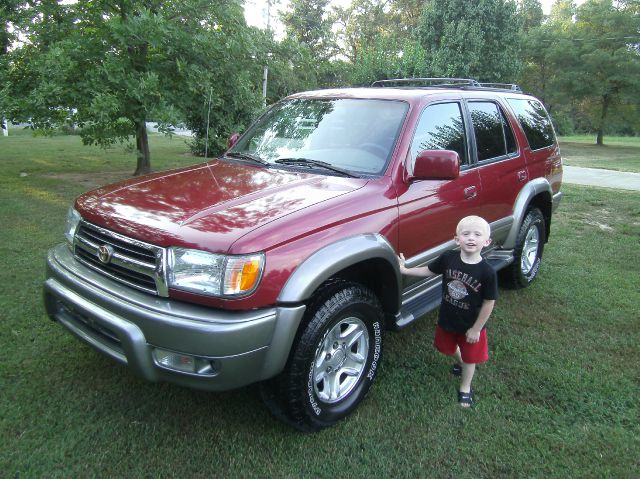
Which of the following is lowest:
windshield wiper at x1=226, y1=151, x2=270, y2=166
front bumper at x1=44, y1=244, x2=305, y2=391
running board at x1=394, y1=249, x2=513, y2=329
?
running board at x1=394, y1=249, x2=513, y2=329

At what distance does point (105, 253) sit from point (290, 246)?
0.99 meters

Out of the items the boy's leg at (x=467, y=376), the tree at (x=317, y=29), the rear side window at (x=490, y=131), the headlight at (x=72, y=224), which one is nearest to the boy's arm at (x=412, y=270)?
the boy's leg at (x=467, y=376)

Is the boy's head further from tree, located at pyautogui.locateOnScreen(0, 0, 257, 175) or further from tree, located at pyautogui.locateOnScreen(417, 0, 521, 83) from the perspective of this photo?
tree, located at pyautogui.locateOnScreen(417, 0, 521, 83)

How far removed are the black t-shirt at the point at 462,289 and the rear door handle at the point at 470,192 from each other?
796mm

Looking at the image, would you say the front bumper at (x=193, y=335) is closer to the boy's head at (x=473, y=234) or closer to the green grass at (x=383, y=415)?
the green grass at (x=383, y=415)

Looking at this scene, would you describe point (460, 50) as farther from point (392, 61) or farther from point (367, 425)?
point (367, 425)

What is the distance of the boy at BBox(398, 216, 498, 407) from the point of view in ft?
9.45

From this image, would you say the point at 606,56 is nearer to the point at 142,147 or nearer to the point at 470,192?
the point at 142,147

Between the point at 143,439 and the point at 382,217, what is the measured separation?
176 cm

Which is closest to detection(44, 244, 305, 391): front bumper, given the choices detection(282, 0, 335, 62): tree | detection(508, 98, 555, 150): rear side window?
detection(508, 98, 555, 150): rear side window

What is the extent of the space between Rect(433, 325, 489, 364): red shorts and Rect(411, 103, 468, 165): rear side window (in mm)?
1144

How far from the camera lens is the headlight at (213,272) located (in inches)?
90.6

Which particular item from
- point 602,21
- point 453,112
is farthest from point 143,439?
point 602,21

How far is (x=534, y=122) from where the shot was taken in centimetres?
495
